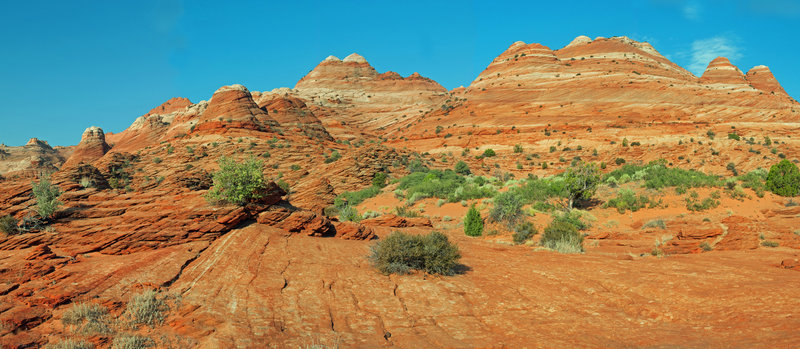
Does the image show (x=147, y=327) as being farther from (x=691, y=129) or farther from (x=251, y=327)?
(x=691, y=129)

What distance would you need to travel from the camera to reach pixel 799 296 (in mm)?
5957

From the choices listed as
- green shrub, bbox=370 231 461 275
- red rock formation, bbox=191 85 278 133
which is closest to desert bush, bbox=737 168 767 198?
green shrub, bbox=370 231 461 275

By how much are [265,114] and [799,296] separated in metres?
50.2

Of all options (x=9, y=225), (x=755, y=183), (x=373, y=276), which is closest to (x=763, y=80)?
(x=755, y=183)

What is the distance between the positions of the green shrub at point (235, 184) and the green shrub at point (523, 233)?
9.14m

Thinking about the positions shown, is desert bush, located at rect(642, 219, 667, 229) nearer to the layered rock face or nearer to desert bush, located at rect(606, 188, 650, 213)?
desert bush, located at rect(606, 188, 650, 213)

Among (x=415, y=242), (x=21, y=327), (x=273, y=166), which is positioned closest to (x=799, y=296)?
(x=415, y=242)

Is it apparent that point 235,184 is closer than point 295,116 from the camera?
Yes

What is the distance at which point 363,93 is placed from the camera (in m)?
85.6

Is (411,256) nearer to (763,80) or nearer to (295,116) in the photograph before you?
(295,116)

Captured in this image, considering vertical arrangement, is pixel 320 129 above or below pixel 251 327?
above

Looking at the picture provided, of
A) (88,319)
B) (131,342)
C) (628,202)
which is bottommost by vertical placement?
(131,342)

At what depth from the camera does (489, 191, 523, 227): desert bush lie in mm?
16344

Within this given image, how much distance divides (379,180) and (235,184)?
19.9 metres
